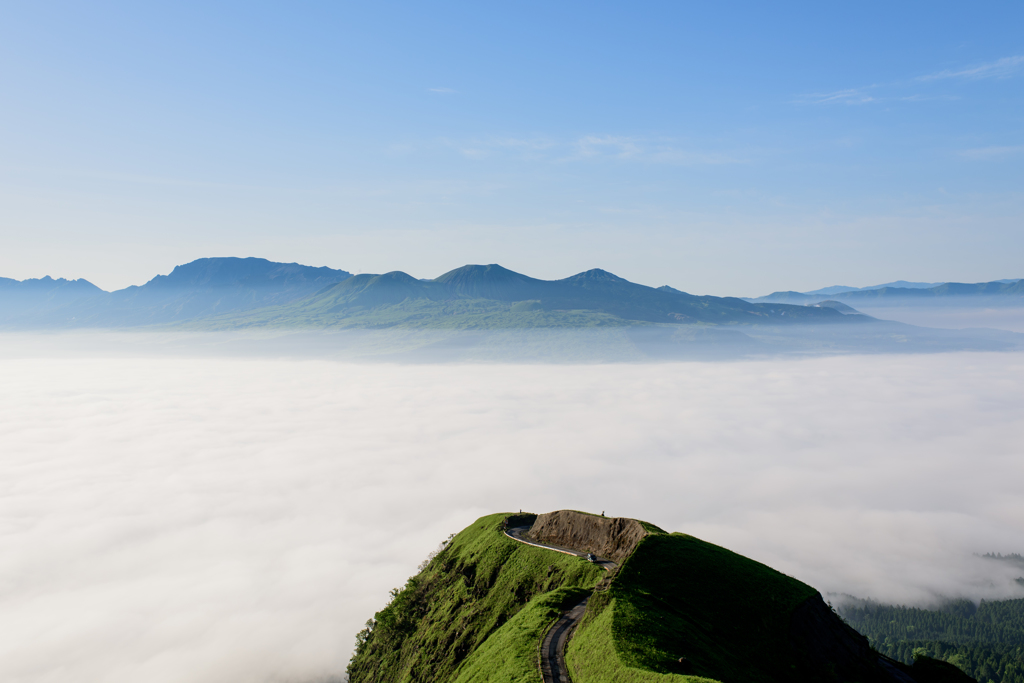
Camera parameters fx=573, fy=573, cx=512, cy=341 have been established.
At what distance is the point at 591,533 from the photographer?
76.1 meters

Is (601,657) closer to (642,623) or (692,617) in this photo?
(642,623)

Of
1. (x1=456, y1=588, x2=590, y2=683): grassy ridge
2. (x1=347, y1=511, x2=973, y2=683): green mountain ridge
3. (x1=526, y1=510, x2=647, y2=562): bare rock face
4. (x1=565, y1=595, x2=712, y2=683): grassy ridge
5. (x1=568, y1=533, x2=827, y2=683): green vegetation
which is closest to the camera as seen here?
(x1=565, y1=595, x2=712, y2=683): grassy ridge

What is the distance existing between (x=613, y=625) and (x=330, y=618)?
481ft

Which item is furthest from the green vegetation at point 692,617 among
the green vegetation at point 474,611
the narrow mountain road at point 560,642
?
the green vegetation at point 474,611

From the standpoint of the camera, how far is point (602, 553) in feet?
238

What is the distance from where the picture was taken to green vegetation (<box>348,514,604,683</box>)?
198ft

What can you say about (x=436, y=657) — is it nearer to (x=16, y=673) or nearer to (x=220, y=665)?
(x=220, y=665)

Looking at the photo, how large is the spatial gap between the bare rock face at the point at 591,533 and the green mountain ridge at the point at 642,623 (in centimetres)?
21

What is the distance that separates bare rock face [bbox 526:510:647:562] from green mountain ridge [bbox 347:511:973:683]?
0.68 ft

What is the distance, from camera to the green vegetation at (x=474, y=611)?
198 ft

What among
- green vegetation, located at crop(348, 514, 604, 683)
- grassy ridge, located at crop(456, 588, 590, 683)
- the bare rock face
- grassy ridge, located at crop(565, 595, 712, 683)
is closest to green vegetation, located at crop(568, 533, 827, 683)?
grassy ridge, located at crop(565, 595, 712, 683)

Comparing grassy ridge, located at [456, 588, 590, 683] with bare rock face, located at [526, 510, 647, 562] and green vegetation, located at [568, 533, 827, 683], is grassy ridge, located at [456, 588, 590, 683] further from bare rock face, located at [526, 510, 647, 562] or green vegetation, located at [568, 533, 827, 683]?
bare rock face, located at [526, 510, 647, 562]

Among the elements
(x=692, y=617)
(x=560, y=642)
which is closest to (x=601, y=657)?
(x=560, y=642)

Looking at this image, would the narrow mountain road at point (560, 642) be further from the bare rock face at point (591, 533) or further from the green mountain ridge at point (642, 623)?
the bare rock face at point (591, 533)
